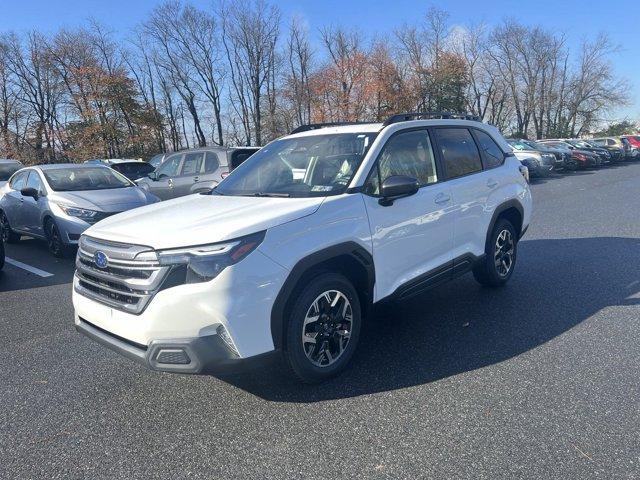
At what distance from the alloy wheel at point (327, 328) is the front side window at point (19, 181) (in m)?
8.12

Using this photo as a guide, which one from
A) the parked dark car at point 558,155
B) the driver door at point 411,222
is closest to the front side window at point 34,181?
the driver door at point 411,222

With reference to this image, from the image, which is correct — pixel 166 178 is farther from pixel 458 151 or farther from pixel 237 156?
pixel 458 151

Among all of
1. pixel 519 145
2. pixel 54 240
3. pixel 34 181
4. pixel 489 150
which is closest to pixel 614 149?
pixel 519 145

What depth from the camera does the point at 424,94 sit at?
39844mm

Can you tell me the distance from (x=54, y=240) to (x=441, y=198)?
21.5 ft

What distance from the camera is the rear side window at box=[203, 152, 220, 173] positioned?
10188 mm

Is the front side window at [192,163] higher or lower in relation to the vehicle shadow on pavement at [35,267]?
higher

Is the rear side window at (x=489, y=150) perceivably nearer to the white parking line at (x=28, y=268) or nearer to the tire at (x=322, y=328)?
the tire at (x=322, y=328)

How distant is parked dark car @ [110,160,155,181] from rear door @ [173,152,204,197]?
24.7 feet

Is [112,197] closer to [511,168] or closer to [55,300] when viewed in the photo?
[55,300]

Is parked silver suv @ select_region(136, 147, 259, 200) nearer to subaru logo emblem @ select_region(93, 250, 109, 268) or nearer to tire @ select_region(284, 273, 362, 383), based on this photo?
subaru logo emblem @ select_region(93, 250, 109, 268)

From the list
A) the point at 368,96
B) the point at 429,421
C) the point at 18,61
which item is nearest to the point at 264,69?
the point at 368,96

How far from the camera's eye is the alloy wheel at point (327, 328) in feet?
10.5

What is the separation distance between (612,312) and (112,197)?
23.3ft
